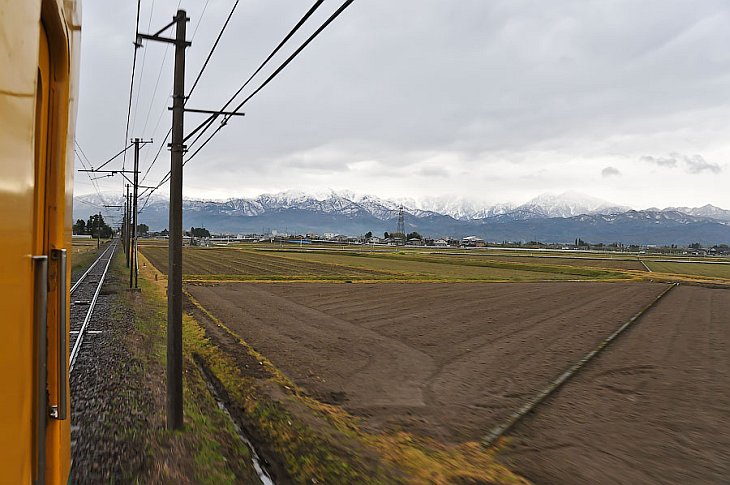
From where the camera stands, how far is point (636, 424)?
905 centimetres

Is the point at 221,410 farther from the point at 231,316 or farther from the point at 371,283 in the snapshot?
the point at 371,283

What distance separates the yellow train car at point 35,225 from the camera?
1.32 meters

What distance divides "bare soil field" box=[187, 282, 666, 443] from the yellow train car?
7.21m

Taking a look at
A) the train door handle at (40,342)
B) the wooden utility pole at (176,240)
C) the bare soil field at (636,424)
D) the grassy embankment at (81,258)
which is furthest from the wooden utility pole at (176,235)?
the train door handle at (40,342)

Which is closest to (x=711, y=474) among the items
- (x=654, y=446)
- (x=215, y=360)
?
(x=654, y=446)

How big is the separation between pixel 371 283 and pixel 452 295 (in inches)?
325

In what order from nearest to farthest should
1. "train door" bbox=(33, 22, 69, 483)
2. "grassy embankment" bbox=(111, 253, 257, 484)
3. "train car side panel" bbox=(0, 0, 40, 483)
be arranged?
1. "train car side panel" bbox=(0, 0, 40, 483)
2. "train door" bbox=(33, 22, 69, 483)
3. "grassy embankment" bbox=(111, 253, 257, 484)

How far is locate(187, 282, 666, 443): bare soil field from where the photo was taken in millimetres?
9992

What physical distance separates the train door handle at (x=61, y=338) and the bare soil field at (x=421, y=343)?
7103 mm

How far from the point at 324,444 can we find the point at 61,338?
6.29 meters

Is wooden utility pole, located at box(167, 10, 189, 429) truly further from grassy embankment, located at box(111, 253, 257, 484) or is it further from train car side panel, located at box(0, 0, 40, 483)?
train car side panel, located at box(0, 0, 40, 483)

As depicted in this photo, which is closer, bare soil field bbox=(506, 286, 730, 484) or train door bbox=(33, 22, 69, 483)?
train door bbox=(33, 22, 69, 483)

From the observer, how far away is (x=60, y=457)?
207 cm

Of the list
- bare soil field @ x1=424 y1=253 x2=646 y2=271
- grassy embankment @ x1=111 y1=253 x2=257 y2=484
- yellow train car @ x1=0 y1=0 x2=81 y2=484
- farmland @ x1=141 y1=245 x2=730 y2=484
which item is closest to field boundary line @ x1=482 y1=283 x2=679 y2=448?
→ farmland @ x1=141 y1=245 x2=730 y2=484
